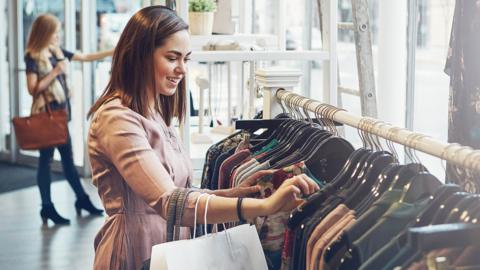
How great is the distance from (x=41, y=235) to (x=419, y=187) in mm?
5186

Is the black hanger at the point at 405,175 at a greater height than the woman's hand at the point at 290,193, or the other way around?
the black hanger at the point at 405,175

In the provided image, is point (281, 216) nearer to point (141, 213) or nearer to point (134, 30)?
point (141, 213)

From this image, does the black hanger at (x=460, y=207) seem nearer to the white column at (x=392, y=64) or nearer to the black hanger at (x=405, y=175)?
the black hanger at (x=405, y=175)

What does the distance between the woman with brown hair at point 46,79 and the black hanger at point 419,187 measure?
5366 millimetres

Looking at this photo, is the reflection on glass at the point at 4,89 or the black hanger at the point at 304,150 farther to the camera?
the reflection on glass at the point at 4,89

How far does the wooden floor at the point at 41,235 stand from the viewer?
5.91 meters

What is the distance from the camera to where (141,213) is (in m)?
2.52

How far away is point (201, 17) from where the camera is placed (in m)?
4.29

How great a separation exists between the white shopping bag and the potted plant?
218 centimetres

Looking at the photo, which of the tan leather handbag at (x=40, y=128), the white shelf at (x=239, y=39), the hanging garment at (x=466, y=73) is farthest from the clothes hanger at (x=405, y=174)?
the tan leather handbag at (x=40, y=128)

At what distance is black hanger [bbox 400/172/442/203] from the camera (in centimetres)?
187

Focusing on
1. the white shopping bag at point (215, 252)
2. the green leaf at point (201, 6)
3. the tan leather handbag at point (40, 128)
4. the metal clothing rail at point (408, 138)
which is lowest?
the tan leather handbag at point (40, 128)

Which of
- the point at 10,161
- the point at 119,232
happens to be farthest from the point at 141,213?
the point at 10,161

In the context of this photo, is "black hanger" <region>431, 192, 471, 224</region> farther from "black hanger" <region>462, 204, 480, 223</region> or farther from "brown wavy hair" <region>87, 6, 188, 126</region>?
"brown wavy hair" <region>87, 6, 188, 126</region>
